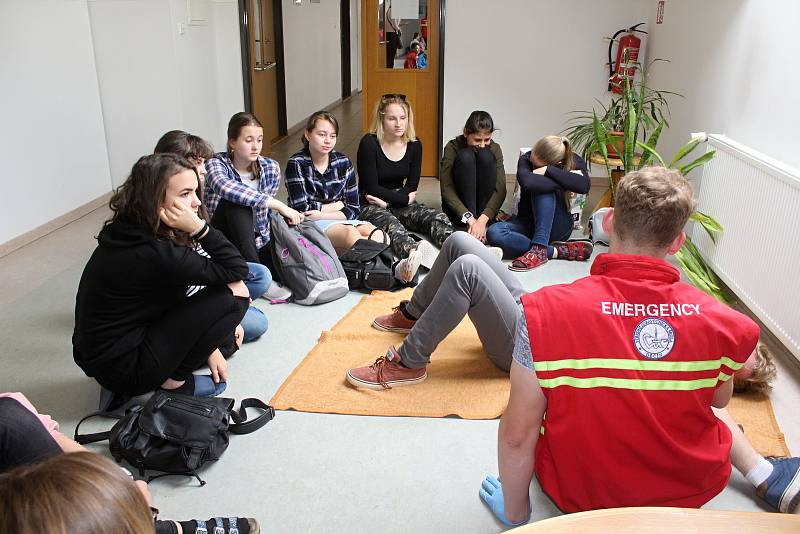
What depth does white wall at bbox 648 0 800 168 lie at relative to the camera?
128 inches

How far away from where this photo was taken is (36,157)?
448cm

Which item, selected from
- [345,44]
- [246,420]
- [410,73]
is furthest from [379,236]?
[345,44]

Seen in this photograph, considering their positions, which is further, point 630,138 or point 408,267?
point 630,138

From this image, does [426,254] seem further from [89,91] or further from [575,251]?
[89,91]

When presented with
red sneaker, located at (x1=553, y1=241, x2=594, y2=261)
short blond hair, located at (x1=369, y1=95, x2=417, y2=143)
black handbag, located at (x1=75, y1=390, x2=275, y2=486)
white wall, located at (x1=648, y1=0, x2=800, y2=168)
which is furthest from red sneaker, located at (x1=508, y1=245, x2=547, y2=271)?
black handbag, located at (x1=75, y1=390, x2=275, y2=486)

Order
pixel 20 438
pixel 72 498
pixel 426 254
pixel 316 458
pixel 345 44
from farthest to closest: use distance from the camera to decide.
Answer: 1. pixel 345 44
2. pixel 426 254
3. pixel 316 458
4. pixel 20 438
5. pixel 72 498

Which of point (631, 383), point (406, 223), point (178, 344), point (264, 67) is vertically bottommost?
point (406, 223)

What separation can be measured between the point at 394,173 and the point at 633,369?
3.22m

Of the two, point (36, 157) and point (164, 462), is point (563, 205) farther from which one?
point (36, 157)

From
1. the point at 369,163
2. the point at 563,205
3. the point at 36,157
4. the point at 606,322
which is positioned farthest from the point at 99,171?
the point at 606,322

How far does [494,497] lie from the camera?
2.00 m

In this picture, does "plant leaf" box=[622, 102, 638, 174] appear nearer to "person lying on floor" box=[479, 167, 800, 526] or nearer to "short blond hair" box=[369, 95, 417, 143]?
"short blond hair" box=[369, 95, 417, 143]

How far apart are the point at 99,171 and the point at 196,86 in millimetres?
1090

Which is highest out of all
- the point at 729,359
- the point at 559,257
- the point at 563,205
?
the point at 729,359
